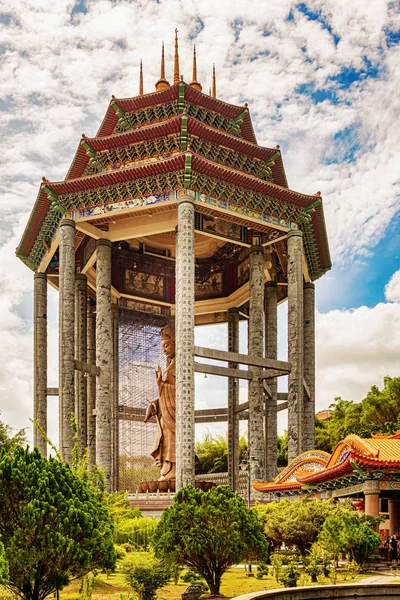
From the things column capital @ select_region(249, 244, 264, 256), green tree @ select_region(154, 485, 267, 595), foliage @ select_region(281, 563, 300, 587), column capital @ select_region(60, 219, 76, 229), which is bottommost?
foliage @ select_region(281, 563, 300, 587)

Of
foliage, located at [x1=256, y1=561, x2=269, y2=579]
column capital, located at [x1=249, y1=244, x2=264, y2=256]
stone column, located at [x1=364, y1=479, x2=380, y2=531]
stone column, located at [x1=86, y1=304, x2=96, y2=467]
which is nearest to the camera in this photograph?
foliage, located at [x1=256, y1=561, x2=269, y2=579]

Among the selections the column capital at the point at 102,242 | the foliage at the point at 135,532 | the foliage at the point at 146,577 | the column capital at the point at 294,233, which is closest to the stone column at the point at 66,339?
the column capital at the point at 102,242

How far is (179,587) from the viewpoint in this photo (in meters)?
20.4

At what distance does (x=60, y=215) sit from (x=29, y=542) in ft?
67.2

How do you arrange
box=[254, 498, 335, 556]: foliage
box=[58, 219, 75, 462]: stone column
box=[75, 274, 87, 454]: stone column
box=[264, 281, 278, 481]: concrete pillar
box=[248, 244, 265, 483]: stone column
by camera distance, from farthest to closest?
box=[264, 281, 278, 481]: concrete pillar < box=[75, 274, 87, 454]: stone column < box=[248, 244, 265, 483]: stone column < box=[58, 219, 75, 462]: stone column < box=[254, 498, 335, 556]: foliage

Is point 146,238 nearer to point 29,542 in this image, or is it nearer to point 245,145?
point 245,145

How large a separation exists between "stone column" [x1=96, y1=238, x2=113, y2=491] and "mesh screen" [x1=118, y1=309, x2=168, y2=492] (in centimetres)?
682

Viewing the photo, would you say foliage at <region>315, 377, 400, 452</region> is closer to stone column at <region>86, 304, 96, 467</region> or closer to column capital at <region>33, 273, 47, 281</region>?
stone column at <region>86, 304, 96, 467</region>

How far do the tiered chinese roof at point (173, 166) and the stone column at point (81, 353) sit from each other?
7.92ft

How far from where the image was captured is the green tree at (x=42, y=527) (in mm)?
14055

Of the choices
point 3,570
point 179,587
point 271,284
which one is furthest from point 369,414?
point 3,570

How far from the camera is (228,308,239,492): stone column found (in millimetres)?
39875

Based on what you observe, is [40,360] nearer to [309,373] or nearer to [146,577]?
[309,373]

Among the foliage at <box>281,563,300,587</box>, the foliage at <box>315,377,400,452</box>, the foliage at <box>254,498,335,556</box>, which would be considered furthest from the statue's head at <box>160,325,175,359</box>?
the foliage at <box>315,377,400,452</box>
